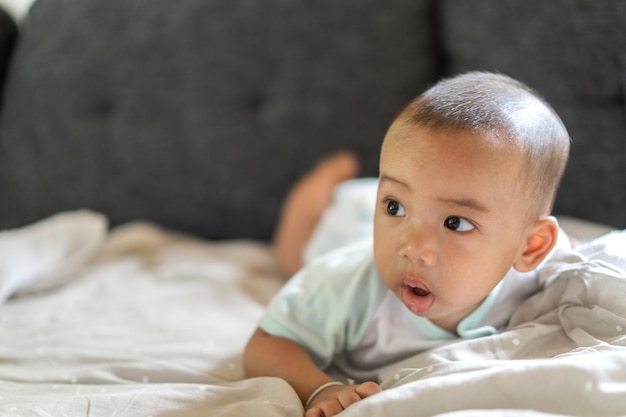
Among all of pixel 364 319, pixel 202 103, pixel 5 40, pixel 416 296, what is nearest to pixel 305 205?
pixel 202 103

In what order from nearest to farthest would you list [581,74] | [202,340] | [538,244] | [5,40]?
[538,244] → [202,340] → [581,74] → [5,40]

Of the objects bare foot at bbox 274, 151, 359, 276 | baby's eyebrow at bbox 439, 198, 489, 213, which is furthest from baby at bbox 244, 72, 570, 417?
bare foot at bbox 274, 151, 359, 276

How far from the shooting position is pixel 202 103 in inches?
57.1

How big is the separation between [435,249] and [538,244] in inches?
6.5

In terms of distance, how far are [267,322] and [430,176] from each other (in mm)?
314

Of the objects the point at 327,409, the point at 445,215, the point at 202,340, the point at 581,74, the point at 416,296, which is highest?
the point at 581,74

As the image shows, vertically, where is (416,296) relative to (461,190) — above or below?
below

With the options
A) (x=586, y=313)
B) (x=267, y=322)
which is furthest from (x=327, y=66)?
(x=586, y=313)

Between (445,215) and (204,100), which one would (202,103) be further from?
(445,215)

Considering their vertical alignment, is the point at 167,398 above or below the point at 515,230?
below

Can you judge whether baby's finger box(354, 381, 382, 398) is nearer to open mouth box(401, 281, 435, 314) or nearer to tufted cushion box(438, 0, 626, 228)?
open mouth box(401, 281, 435, 314)

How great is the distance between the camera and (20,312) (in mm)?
1096

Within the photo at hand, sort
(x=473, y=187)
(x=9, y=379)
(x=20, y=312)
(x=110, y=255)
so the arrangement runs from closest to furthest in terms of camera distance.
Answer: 1. (x=473, y=187)
2. (x=9, y=379)
3. (x=20, y=312)
4. (x=110, y=255)

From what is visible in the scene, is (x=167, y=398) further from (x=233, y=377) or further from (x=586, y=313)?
(x=586, y=313)
